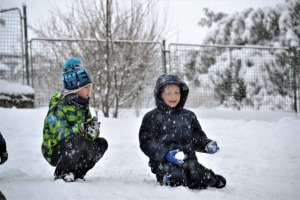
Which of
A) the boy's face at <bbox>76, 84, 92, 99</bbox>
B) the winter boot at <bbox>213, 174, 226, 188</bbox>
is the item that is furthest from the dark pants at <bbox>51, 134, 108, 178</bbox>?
the winter boot at <bbox>213, 174, 226, 188</bbox>

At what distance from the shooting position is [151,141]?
120 inches

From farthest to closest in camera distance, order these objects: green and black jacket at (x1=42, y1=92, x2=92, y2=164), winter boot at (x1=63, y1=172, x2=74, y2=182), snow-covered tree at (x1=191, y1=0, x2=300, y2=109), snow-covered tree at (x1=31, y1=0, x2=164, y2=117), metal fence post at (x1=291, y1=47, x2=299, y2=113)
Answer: metal fence post at (x1=291, y1=47, x2=299, y2=113) → snow-covered tree at (x1=191, y1=0, x2=300, y2=109) → snow-covered tree at (x1=31, y1=0, x2=164, y2=117) → green and black jacket at (x1=42, y1=92, x2=92, y2=164) → winter boot at (x1=63, y1=172, x2=74, y2=182)

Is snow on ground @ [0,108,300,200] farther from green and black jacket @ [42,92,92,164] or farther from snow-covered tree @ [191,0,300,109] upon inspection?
snow-covered tree @ [191,0,300,109]

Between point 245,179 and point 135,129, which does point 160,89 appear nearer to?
point 245,179

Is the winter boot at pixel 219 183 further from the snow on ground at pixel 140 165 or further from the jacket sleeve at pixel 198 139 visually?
the jacket sleeve at pixel 198 139

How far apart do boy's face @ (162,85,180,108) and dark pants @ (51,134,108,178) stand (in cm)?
73

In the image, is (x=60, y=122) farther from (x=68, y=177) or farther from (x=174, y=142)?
(x=174, y=142)

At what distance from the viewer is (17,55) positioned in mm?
7105

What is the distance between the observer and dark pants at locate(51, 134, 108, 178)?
2887 millimetres

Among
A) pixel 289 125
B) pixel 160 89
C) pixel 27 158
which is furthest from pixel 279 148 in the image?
pixel 27 158

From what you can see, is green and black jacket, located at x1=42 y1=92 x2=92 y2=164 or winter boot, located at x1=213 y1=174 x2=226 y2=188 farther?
winter boot, located at x1=213 y1=174 x2=226 y2=188

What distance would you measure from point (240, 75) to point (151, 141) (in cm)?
647

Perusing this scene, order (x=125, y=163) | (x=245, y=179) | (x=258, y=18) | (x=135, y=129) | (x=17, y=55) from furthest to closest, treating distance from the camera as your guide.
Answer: (x=258, y=18), (x=17, y=55), (x=135, y=129), (x=125, y=163), (x=245, y=179)

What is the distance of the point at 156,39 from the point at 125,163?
193 inches
